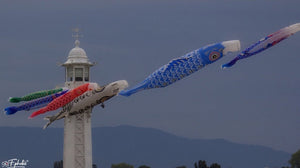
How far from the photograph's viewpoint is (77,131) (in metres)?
93.4

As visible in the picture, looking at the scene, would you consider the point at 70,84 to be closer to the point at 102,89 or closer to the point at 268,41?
the point at 102,89

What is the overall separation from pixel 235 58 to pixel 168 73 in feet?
15.4

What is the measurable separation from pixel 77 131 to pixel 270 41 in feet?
102

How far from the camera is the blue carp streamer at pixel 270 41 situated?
66.8 m

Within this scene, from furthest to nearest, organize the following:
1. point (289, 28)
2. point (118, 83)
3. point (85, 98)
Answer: point (85, 98)
point (118, 83)
point (289, 28)

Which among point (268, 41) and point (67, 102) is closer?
point (268, 41)

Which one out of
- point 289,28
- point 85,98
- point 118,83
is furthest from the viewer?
point 85,98

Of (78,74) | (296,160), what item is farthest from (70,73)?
(296,160)

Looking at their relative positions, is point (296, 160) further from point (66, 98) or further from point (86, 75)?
point (66, 98)

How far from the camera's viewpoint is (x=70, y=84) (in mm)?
93375

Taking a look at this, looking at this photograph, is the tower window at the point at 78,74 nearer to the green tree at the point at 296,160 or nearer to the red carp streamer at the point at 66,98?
the red carp streamer at the point at 66,98

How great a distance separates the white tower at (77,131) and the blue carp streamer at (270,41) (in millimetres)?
28873

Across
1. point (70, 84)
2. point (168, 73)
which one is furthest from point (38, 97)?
point (168, 73)

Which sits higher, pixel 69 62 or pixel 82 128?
pixel 69 62
